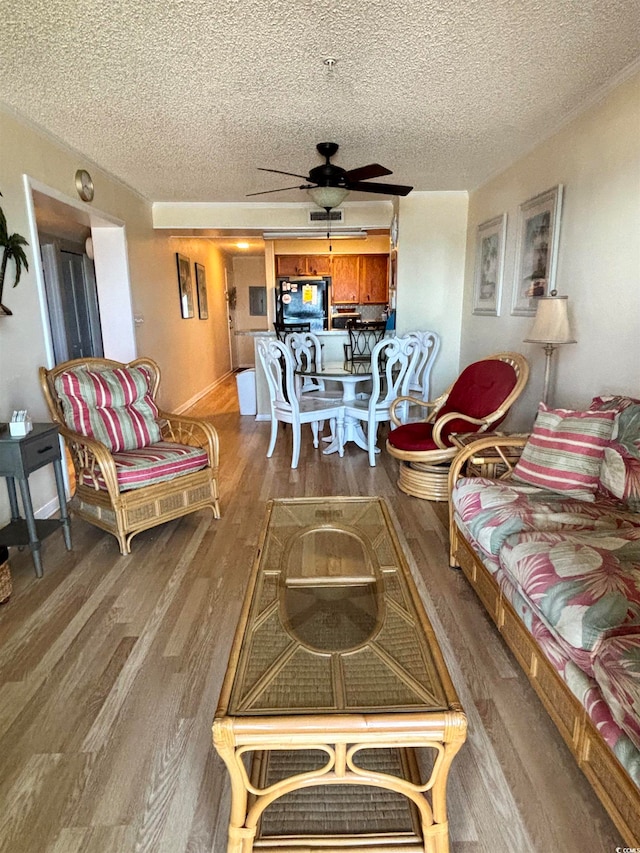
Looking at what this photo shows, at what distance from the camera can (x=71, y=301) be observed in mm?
5008

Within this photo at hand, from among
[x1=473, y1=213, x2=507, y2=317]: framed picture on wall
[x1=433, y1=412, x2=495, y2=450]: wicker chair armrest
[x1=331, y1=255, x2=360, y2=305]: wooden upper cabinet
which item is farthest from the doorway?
[x1=331, y1=255, x2=360, y2=305]: wooden upper cabinet

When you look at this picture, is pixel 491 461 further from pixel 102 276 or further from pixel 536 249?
pixel 102 276

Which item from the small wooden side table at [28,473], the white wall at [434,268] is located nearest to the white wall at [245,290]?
the white wall at [434,268]

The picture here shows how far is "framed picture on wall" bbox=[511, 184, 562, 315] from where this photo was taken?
3064 mm

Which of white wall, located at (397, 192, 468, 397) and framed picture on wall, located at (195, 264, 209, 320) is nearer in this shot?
white wall, located at (397, 192, 468, 397)

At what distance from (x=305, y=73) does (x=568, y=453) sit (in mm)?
2269

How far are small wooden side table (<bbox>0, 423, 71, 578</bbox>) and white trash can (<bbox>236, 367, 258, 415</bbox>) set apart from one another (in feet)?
10.8

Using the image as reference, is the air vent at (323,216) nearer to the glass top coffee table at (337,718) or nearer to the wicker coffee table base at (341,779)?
the glass top coffee table at (337,718)

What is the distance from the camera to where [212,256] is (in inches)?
330

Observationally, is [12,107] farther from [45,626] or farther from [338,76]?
[45,626]

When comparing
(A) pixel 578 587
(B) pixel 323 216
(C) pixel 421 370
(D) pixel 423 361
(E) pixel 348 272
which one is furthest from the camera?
(E) pixel 348 272

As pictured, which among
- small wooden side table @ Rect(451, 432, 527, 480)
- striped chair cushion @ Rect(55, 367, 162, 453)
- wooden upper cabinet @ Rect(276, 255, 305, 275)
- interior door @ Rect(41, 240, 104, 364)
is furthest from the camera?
wooden upper cabinet @ Rect(276, 255, 305, 275)

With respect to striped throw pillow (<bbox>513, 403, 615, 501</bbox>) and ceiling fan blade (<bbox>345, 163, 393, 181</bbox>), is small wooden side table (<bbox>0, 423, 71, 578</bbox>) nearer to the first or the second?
striped throw pillow (<bbox>513, 403, 615, 501</bbox>)

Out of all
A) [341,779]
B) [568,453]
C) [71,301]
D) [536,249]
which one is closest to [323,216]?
[536,249]
